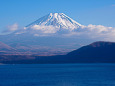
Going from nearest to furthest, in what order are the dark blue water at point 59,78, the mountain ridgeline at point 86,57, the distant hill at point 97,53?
the dark blue water at point 59,78, the distant hill at point 97,53, the mountain ridgeline at point 86,57

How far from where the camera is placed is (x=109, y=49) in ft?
316

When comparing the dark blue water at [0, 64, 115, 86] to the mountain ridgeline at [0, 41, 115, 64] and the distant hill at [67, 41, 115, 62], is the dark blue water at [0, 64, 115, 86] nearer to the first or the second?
the distant hill at [67, 41, 115, 62]

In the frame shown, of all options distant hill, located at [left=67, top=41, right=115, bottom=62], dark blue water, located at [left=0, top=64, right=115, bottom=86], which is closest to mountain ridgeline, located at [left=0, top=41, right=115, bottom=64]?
distant hill, located at [left=67, top=41, right=115, bottom=62]

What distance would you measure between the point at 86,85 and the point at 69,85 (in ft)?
7.60

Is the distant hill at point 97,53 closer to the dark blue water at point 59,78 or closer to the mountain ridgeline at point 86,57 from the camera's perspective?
the mountain ridgeline at point 86,57

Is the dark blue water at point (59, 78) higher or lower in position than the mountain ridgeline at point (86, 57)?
lower

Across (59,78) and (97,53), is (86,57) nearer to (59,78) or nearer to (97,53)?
(97,53)

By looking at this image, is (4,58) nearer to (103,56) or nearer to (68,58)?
(68,58)

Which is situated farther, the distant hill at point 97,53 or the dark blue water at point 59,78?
the distant hill at point 97,53

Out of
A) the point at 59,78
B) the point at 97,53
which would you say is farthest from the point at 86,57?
the point at 59,78

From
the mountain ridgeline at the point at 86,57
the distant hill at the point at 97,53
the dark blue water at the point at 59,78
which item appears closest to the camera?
the dark blue water at the point at 59,78

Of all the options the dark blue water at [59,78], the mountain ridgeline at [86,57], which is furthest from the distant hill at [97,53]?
the dark blue water at [59,78]

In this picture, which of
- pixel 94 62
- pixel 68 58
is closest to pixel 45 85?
pixel 94 62

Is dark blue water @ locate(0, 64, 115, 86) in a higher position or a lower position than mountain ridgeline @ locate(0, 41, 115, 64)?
lower
